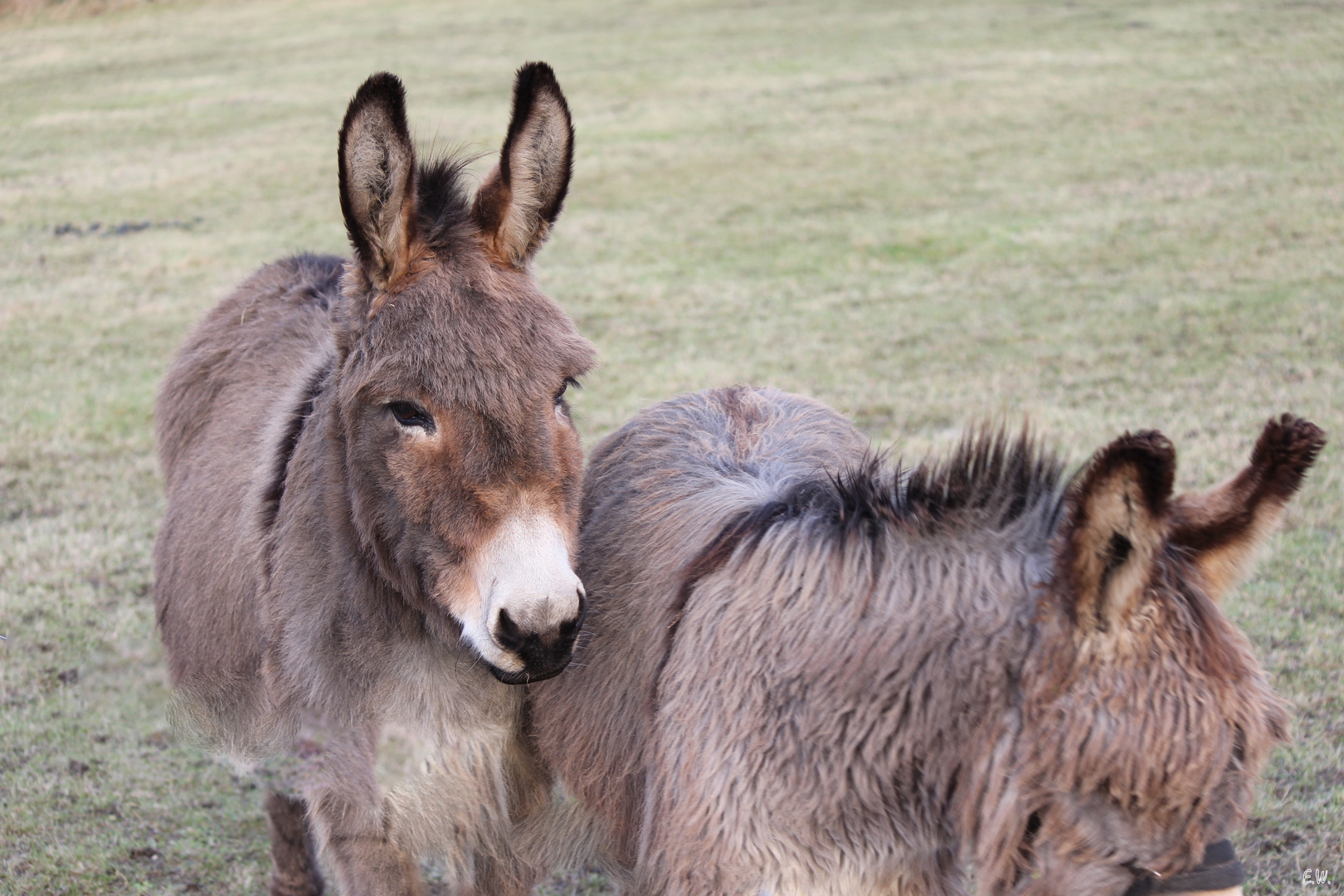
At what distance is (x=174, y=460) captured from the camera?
170 inches

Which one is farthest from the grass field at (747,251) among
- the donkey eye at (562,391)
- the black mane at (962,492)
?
the donkey eye at (562,391)

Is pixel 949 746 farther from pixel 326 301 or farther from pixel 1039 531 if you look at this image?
pixel 326 301

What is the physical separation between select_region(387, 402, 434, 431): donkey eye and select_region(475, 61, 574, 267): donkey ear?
45 cm

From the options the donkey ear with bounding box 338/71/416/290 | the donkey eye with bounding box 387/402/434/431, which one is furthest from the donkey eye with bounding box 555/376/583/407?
the donkey ear with bounding box 338/71/416/290

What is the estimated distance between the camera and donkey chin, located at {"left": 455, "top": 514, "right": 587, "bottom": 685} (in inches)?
90.5

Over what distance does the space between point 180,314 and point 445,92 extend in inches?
396

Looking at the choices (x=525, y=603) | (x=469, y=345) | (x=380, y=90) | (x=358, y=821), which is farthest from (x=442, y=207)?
(x=358, y=821)

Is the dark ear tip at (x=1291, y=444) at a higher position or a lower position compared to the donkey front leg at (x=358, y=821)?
higher

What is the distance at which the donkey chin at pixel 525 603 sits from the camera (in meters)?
2.30

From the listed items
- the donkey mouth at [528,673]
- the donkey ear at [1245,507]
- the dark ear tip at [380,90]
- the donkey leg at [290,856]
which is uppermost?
the dark ear tip at [380,90]

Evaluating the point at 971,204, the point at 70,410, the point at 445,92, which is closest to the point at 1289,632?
the point at 70,410

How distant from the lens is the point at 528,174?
9.25ft

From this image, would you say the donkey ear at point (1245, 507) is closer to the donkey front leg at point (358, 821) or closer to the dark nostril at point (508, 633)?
the dark nostril at point (508, 633)

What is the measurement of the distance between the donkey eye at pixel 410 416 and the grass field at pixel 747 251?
136 cm
